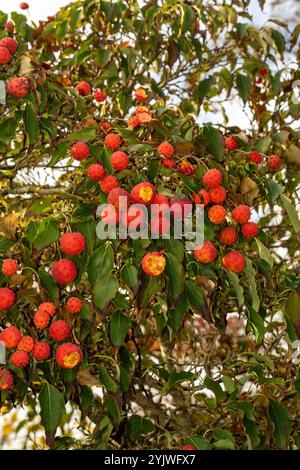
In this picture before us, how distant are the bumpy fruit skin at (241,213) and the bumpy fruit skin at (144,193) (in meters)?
0.32

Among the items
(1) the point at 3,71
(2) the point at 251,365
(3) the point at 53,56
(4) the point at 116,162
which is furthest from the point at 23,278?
(3) the point at 53,56

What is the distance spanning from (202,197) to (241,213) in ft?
0.44

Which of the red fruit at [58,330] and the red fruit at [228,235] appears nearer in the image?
the red fruit at [58,330]

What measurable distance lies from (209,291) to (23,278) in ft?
1.64

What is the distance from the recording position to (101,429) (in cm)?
257

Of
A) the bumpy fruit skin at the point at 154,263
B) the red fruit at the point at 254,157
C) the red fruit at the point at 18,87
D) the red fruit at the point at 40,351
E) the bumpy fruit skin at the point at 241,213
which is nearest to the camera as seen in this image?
the bumpy fruit skin at the point at 154,263

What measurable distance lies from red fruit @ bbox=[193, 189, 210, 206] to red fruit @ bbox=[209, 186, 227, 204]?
0.01 meters

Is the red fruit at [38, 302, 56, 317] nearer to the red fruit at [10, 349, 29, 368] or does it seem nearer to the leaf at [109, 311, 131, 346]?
the red fruit at [10, 349, 29, 368]

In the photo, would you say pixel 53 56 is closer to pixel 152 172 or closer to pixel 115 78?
pixel 115 78

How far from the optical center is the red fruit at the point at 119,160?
1838 millimetres

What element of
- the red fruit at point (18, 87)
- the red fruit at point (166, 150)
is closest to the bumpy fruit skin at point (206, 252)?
the red fruit at point (166, 150)

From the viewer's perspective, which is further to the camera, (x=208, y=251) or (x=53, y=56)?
(x=53, y=56)

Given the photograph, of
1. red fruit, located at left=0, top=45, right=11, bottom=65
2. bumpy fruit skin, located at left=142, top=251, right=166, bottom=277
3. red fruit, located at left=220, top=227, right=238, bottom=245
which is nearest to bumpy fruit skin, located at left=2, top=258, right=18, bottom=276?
bumpy fruit skin, located at left=142, top=251, right=166, bottom=277

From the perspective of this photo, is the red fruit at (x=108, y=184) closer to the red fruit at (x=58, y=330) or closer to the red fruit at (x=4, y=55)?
the red fruit at (x=58, y=330)
